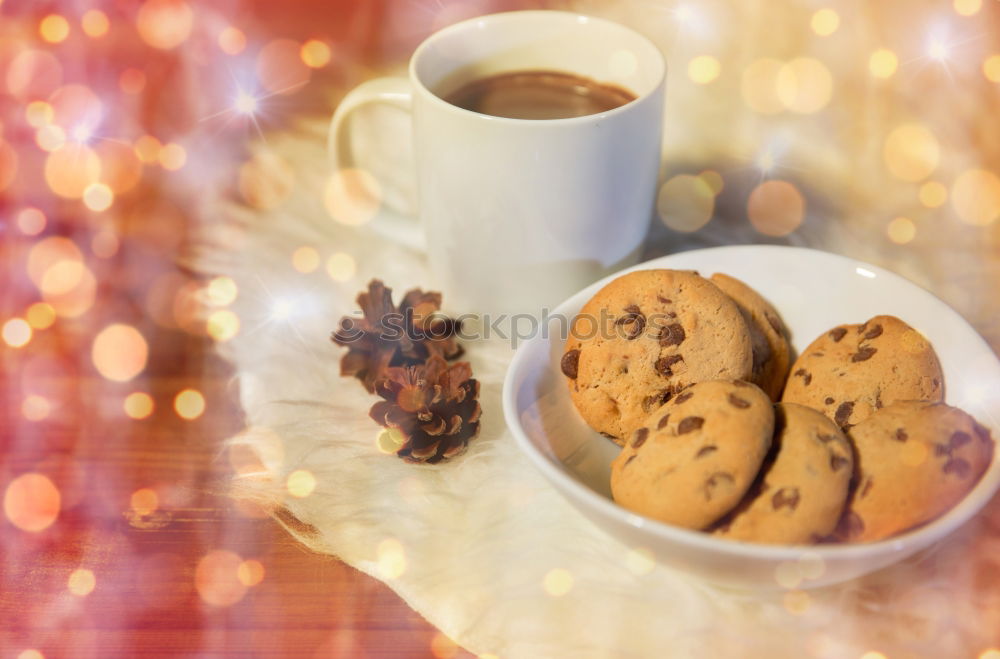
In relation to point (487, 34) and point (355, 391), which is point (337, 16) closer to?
point (487, 34)

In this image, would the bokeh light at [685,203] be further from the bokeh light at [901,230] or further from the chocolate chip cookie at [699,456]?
the chocolate chip cookie at [699,456]

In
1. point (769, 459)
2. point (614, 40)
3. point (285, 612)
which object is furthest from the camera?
point (614, 40)

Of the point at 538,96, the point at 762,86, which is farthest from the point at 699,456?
A: the point at 762,86

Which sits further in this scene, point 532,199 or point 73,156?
point 73,156

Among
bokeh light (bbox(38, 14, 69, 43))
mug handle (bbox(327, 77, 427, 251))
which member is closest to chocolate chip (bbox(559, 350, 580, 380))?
mug handle (bbox(327, 77, 427, 251))

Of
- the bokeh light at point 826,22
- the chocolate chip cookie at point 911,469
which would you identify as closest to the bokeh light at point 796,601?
the chocolate chip cookie at point 911,469

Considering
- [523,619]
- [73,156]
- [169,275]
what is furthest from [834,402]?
[73,156]

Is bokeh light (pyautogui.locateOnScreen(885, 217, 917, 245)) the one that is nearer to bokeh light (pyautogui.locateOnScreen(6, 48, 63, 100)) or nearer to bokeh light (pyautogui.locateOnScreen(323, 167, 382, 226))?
bokeh light (pyautogui.locateOnScreen(323, 167, 382, 226))
